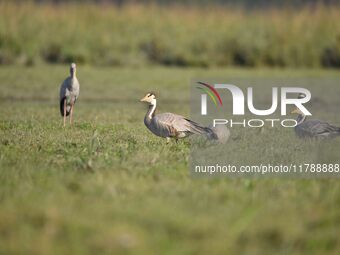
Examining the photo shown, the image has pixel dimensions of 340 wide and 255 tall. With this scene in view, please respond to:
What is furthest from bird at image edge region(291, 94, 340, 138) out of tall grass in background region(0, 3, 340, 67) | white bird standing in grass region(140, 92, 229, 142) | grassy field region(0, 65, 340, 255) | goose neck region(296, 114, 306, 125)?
tall grass in background region(0, 3, 340, 67)

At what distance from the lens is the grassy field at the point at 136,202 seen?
4668 mm

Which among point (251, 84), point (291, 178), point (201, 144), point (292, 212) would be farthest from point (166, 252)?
point (251, 84)

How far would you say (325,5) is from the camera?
2211 centimetres

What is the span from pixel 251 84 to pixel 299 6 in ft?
24.5

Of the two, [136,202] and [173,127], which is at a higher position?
[173,127]

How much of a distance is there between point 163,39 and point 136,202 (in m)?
14.8

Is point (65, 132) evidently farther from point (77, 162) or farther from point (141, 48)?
point (141, 48)

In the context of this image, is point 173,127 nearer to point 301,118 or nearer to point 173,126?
point 173,126

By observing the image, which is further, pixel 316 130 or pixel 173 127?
pixel 316 130

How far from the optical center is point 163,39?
19.9 metres

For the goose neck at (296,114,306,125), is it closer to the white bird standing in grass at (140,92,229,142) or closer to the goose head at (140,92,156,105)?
the white bird standing in grass at (140,92,229,142)

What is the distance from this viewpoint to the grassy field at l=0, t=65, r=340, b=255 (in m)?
4.67

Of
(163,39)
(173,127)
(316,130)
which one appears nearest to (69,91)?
(173,127)

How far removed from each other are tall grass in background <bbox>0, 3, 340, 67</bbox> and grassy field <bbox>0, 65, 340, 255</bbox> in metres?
10.5
